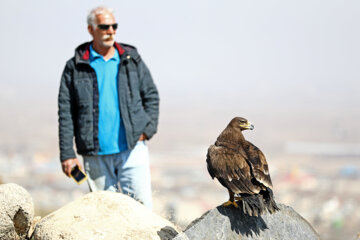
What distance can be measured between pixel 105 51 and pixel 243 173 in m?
2.64

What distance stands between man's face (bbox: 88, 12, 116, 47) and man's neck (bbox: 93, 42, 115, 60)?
0.32 feet

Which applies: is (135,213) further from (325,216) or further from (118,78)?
(325,216)

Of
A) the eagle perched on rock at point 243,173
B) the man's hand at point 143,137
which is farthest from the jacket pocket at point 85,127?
the eagle perched on rock at point 243,173

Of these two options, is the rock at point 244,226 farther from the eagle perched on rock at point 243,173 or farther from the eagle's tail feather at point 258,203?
the eagle's tail feather at point 258,203

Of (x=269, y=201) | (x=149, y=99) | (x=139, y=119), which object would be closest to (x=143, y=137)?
(x=139, y=119)

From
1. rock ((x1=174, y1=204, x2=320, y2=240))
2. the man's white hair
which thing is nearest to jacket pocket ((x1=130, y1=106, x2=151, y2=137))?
the man's white hair

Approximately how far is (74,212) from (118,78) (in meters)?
1.72

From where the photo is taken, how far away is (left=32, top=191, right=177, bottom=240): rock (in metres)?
5.22

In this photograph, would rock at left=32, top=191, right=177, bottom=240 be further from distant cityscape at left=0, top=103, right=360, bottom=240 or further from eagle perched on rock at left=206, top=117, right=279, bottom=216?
distant cityscape at left=0, top=103, right=360, bottom=240

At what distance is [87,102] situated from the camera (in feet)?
19.9

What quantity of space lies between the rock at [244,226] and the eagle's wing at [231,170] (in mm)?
403

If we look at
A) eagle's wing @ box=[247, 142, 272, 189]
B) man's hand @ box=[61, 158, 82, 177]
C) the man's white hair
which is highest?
the man's white hair

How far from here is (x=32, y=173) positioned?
112 meters

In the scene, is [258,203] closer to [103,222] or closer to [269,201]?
[269,201]
